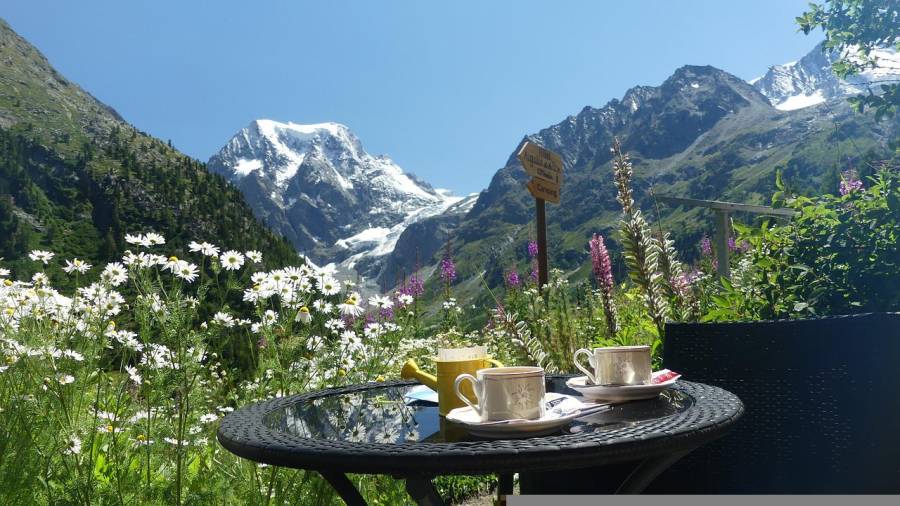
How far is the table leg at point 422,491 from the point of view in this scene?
1508mm

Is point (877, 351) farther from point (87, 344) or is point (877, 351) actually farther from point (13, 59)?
point (13, 59)

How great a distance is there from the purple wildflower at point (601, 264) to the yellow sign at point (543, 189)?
4.05 feet

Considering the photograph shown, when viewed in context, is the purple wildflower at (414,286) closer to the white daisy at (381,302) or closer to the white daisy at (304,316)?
the white daisy at (381,302)

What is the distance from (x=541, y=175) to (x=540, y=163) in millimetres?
113

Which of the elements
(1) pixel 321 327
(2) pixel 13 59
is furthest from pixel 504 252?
(1) pixel 321 327

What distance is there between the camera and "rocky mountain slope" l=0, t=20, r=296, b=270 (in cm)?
10688

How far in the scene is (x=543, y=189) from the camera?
6887mm

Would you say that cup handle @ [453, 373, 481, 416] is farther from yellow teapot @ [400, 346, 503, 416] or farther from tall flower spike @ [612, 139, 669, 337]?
tall flower spike @ [612, 139, 669, 337]

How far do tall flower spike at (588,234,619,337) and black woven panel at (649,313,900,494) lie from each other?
199 cm

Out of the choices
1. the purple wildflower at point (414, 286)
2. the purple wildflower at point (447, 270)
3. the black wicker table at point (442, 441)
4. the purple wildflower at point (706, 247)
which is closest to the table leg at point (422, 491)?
the black wicker table at point (442, 441)

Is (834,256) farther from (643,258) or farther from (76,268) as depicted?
(76,268)

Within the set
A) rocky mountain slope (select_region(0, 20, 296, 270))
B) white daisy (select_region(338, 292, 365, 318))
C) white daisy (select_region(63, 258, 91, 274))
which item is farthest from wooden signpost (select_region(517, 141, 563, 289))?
rocky mountain slope (select_region(0, 20, 296, 270))

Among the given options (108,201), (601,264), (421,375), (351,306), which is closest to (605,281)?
(601,264)

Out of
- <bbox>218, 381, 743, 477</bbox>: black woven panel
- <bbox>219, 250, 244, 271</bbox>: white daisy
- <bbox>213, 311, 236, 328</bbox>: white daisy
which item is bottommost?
<bbox>218, 381, 743, 477</bbox>: black woven panel
